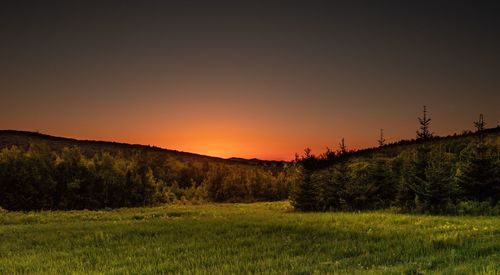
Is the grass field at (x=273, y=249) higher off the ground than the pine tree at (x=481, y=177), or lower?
lower

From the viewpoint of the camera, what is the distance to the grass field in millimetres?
12172

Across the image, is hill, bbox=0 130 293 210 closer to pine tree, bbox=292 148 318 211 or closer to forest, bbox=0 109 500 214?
forest, bbox=0 109 500 214

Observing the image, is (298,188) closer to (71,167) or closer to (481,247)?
(481,247)

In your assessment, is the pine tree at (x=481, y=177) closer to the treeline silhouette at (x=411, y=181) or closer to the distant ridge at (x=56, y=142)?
the treeline silhouette at (x=411, y=181)

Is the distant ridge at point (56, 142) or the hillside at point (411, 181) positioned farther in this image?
the distant ridge at point (56, 142)

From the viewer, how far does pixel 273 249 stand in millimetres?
15672

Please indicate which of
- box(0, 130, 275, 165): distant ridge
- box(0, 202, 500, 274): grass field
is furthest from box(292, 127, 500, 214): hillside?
box(0, 130, 275, 165): distant ridge

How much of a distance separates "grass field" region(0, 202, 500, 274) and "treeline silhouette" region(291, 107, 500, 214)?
6236 mm

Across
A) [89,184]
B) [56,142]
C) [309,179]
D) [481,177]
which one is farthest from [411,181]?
[56,142]

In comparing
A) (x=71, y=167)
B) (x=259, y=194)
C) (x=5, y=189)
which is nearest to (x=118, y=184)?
(x=71, y=167)

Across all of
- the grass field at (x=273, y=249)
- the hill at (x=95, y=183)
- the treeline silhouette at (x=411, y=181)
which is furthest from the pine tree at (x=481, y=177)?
the hill at (x=95, y=183)

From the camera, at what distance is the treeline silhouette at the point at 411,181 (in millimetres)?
27359

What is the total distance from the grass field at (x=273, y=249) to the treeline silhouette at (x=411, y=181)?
20.5ft

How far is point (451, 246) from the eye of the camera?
45.9 feet
